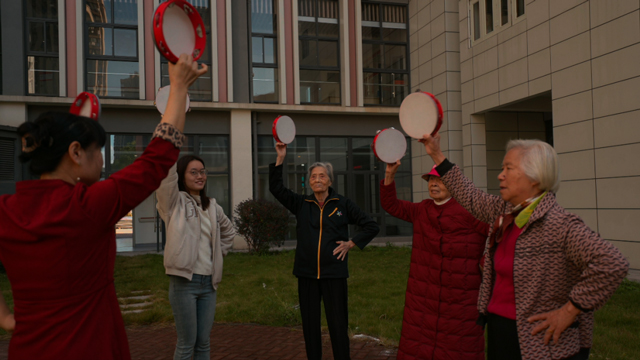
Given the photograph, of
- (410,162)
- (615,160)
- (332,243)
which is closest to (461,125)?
(410,162)

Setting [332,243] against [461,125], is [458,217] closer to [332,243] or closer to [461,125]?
[332,243]

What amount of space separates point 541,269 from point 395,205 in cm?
206

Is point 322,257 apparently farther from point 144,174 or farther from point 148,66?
point 148,66

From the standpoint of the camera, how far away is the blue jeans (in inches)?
135

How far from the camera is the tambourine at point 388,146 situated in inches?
156

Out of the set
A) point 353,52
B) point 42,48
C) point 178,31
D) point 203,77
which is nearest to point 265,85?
point 203,77

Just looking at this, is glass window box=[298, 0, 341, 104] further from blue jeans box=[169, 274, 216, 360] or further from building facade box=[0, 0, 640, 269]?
blue jeans box=[169, 274, 216, 360]

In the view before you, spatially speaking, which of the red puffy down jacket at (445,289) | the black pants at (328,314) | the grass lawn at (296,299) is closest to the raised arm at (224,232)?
the black pants at (328,314)

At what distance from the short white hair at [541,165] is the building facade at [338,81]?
9077 millimetres

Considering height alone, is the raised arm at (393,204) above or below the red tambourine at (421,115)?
below

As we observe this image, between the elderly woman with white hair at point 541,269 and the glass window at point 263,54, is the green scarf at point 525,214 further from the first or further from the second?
the glass window at point 263,54

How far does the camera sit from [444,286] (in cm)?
356

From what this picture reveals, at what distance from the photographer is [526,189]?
2.35 metres

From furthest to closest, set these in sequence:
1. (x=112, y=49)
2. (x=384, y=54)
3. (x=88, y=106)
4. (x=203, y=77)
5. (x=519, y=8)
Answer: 1. (x=384, y=54)
2. (x=203, y=77)
3. (x=112, y=49)
4. (x=519, y=8)
5. (x=88, y=106)
